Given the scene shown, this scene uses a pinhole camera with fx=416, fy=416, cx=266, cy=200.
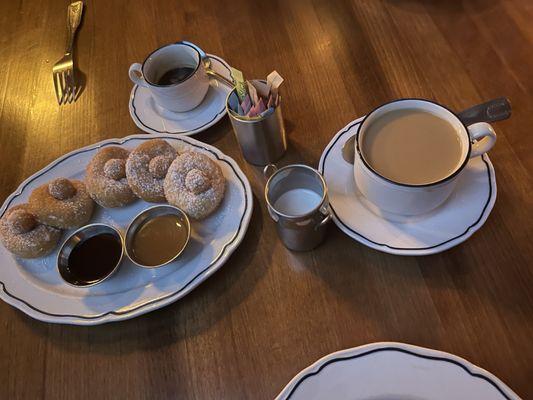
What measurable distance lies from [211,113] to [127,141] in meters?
0.22

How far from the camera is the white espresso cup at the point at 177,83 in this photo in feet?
3.23

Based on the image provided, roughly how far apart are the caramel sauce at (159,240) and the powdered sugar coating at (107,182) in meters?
0.10

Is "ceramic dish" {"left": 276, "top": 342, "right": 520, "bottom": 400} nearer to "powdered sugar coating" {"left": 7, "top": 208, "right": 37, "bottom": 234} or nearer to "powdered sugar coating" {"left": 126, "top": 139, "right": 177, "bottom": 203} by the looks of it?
"powdered sugar coating" {"left": 126, "top": 139, "right": 177, "bottom": 203}

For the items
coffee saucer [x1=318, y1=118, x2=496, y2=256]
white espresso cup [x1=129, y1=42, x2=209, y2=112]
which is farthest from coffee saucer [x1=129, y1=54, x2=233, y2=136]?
coffee saucer [x1=318, y1=118, x2=496, y2=256]

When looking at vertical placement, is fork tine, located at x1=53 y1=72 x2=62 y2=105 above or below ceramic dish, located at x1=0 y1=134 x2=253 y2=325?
above

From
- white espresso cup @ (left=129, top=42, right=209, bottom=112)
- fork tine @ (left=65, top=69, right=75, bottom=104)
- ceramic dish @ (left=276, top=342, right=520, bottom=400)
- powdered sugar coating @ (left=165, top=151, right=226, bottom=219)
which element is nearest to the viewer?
ceramic dish @ (left=276, top=342, right=520, bottom=400)

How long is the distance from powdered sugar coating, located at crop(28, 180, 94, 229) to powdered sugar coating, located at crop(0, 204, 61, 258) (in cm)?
2

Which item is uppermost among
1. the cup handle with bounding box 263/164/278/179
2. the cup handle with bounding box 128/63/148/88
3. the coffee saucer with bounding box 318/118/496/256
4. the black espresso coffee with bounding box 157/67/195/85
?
the cup handle with bounding box 128/63/148/88

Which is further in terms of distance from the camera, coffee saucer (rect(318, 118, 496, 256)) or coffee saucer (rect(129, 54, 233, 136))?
coffee saucer (rect(129, 54, 233, 136))

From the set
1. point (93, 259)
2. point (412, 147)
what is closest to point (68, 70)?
point (93, 259)

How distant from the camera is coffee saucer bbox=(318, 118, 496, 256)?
73 centimetres

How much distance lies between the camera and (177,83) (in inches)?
38.4

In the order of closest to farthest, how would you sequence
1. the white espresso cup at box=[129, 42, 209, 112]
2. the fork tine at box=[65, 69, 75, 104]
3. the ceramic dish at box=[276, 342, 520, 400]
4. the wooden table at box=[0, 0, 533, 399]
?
the ceramic dish at box=[276, 342, 520, 400] < the wooden table at box=[0, 0, 533, 399] < the white espresso cup at box=[129, 42, 209, 112] < the fork tine at box=[65, 69, 75, 104]

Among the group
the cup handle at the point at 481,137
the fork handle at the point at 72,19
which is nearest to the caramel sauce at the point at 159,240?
the cup handle at the point at 481,137
